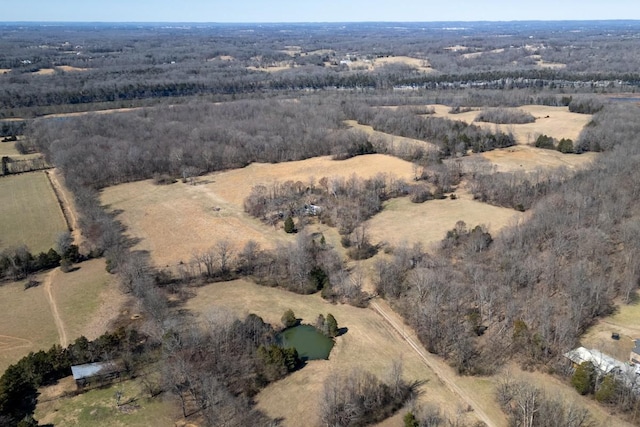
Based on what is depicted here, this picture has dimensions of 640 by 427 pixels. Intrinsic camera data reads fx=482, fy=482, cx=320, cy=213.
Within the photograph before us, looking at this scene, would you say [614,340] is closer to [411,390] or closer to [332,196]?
[411,390]

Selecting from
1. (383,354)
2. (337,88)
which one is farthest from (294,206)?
(337,88)

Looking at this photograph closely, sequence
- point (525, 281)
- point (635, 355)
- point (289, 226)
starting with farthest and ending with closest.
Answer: point (289, 226) → point (525, 281) → point (635, 355)

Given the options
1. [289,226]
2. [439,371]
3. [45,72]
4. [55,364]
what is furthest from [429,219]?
[45,72]

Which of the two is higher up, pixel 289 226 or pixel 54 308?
pixel 289 226

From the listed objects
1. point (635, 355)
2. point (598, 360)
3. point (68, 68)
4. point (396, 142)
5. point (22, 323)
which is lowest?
point (22, 323)

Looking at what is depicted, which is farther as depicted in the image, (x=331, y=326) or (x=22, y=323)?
(x=22, y=323)

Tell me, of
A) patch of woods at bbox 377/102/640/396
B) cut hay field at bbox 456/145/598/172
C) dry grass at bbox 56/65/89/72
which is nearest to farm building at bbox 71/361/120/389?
patch of woods at bbox 377/102/640/396

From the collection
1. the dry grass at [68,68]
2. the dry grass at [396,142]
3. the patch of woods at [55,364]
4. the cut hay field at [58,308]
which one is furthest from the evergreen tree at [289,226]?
the dry grass at [68,68]

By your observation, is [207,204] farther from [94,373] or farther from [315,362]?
[315,362]
